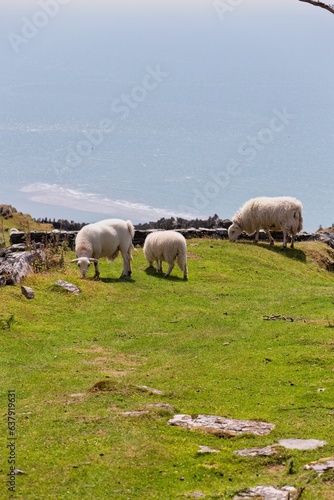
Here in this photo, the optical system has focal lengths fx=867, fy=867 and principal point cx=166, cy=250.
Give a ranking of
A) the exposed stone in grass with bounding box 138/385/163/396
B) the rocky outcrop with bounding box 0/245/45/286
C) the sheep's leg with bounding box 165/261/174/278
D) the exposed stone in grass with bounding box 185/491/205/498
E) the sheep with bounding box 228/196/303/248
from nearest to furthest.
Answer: the exposed stone in grass with bounding box 185/491/205/498, the exposed stone in grass with bounding box 138/385/163/396, the rocky outcrop with bounding box 0/245/45/286, the sheep's leg with bounding box 165/261/174/278, the sheep with bounding box 228/196/303/248

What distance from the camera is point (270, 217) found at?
35219 millimetres

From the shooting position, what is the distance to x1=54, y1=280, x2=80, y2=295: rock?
2458 cm

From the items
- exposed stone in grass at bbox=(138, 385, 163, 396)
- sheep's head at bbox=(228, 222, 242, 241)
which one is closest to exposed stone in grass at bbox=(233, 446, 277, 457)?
exposed stone in grass at bbox=(138, 385, 163, 396)

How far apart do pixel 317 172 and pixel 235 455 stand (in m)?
163

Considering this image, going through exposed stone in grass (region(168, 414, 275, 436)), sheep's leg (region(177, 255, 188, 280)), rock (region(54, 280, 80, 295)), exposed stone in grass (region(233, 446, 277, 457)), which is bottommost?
exposed stone in grass (region(233, 446, 277, 457))

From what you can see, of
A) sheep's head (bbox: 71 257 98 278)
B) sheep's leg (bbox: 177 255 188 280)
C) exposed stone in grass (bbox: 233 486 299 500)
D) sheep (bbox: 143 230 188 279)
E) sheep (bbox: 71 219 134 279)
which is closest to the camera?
exposed stone in grass (bbox: 233 486 299 500)

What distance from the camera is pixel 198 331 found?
2139 cm

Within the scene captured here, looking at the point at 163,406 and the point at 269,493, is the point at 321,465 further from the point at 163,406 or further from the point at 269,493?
the point at 163,406

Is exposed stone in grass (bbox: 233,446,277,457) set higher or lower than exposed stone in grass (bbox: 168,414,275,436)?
lower

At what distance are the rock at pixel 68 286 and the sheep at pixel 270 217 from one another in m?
12.5

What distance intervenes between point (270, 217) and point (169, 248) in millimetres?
8169

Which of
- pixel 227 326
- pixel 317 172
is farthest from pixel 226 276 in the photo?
pixel 317 172

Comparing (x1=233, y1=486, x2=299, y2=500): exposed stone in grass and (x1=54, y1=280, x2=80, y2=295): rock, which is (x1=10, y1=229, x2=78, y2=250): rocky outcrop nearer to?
(x1=54, y1=280, x2=80, y2=295): rock

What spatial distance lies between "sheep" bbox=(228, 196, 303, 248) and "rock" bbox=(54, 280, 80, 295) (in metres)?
12.5
